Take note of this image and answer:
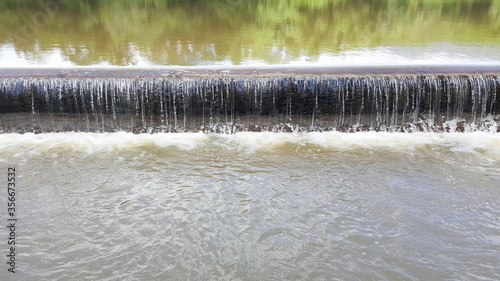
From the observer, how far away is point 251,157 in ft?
17.6

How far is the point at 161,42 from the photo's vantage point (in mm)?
9461

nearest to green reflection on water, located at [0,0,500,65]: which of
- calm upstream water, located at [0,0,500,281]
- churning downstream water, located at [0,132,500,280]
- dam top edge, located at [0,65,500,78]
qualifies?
calm upstream water, located at [0,0,500,281]

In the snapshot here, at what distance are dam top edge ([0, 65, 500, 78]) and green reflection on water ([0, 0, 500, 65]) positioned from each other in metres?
1.26

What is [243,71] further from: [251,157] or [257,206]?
[257,206]

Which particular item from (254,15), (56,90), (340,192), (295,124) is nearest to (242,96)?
(295,124)

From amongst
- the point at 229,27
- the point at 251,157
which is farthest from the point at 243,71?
the point at 229,27

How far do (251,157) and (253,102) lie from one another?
1.20 meters

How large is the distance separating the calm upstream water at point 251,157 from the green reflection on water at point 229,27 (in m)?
0.12

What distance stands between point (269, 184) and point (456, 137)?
313cm

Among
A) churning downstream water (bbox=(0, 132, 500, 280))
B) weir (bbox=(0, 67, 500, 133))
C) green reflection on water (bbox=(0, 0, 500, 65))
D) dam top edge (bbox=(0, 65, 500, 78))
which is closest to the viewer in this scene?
churning downstream water (bbox=(0, 132, 500, 280))

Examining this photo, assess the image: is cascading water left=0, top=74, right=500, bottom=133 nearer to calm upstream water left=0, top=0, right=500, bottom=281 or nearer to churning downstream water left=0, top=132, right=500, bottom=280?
calm upstream water left=0, top=0, right=500, bottom=281

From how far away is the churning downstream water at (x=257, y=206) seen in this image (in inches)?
137

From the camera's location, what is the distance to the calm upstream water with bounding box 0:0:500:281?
360 cm

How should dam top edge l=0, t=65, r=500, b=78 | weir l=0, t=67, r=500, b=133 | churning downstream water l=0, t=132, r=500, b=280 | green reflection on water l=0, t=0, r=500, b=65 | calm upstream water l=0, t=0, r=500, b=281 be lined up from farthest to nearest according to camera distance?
1. green reflection on water l=0, t=0, r=500, b=65
2. dam top edge l=0, t=65, r=500, b=78
3. weir l=0, t=67, r=500, b=133
4. calm upstream water l=0, t=0, r=500, b=281
5. churning downstream water l=0, t=132, r=500, b=280
